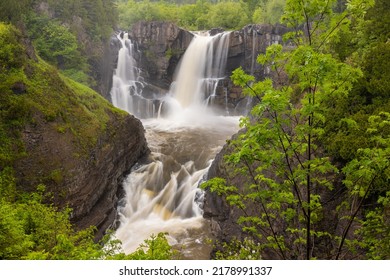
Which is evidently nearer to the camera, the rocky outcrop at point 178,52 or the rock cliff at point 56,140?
the rock cliff at point 56,140

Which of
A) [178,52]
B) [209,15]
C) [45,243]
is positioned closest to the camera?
[45,243]

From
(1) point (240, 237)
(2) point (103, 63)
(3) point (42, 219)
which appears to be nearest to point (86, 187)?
(3) point (42, 219)

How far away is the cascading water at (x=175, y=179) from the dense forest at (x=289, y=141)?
5.86 ft

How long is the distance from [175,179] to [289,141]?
14.5 metres

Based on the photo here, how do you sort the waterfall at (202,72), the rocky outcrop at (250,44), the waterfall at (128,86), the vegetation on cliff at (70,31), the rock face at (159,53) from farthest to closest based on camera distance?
the rock face at (159,53) → the rocky outcrop at (250,44) → the waterfall at (202,72) → the waterfall at (128,86) → the vegetation on cliff at (70,31)

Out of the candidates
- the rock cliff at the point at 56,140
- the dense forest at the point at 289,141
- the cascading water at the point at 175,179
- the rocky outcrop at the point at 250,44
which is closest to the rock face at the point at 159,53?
the cascading water at the point at 175,179

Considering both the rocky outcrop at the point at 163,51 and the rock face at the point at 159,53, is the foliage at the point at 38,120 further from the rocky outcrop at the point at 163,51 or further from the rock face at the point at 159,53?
the rocky outcrop at the point at 163,51

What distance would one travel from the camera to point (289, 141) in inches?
204

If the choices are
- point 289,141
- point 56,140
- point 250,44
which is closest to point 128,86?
point 250,44

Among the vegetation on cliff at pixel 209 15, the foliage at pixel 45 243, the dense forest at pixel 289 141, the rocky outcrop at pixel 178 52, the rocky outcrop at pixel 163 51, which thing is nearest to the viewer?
the dense forest at pixel 289 141

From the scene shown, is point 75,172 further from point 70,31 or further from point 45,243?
point 70,31

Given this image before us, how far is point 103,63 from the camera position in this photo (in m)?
33.5

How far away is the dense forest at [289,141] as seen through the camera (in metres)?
4.98

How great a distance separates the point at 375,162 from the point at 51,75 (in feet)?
53.8
